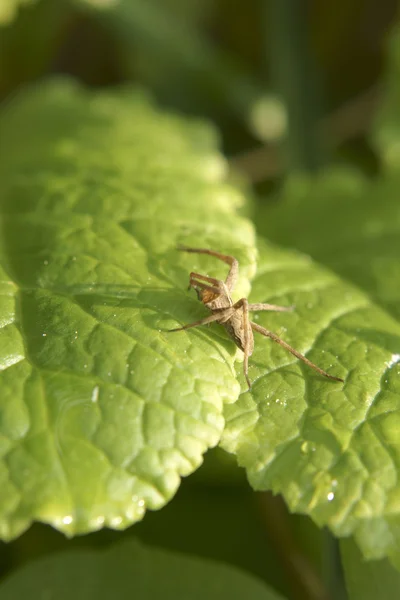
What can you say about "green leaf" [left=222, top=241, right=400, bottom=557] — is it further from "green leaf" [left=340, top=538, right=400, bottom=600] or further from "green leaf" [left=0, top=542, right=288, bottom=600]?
"green leaf" [left=0, top=542, right=288, bottom=600]

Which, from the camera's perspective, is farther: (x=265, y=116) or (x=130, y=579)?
(x=265, y=116)

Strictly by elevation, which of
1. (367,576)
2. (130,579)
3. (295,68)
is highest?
(295,68)

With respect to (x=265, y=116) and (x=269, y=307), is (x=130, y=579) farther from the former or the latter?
(x=265, y=116)

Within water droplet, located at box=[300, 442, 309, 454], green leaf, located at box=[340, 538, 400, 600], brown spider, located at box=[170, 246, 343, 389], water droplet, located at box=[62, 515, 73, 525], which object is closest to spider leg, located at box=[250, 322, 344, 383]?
brown spider, located at box=[170, 246, 343, 389]

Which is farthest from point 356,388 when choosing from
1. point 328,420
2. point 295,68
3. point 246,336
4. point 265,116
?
point 295,68

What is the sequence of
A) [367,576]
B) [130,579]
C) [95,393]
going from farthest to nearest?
[130,579]
[367,576]
[95,393]

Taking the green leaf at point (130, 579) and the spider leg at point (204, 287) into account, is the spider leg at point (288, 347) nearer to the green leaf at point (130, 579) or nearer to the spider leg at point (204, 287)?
the spider leg at point (204, 287)

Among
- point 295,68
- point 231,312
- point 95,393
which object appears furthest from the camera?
point 295,68

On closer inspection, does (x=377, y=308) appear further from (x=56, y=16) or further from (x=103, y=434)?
(x=56, y=16)
